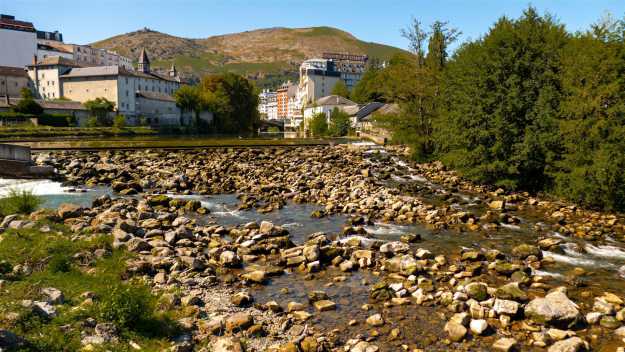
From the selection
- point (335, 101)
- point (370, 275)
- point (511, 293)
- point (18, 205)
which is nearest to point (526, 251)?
point (511, 293)

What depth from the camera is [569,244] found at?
54.1 ft

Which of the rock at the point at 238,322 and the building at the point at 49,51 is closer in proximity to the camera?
the rock at the point at 238,322

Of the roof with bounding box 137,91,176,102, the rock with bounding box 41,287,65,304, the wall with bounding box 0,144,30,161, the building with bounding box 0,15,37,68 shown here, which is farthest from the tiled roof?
the rock with bounding box 41,287,65,304

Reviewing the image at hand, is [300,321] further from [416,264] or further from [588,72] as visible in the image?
[588,72]

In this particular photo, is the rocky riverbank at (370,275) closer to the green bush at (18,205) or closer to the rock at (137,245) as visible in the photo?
the rock at (137,245)

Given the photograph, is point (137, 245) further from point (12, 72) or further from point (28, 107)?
point (12, 72)

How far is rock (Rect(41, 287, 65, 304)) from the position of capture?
8.84 metres

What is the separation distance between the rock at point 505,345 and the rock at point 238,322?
535 centimetres

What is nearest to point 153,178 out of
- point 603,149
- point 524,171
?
point 524,171

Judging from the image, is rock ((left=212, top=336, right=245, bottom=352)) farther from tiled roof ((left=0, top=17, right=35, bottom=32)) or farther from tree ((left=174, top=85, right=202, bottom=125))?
tiled roof ((left=0, top=17, right=35, bottom=32))

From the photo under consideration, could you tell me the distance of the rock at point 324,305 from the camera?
10.8 metres

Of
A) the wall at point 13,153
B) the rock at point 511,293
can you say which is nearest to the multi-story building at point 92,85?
the wall at point 13,153

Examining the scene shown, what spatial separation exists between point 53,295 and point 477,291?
1012 centimetres

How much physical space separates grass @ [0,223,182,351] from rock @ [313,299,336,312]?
3409 millimetres
